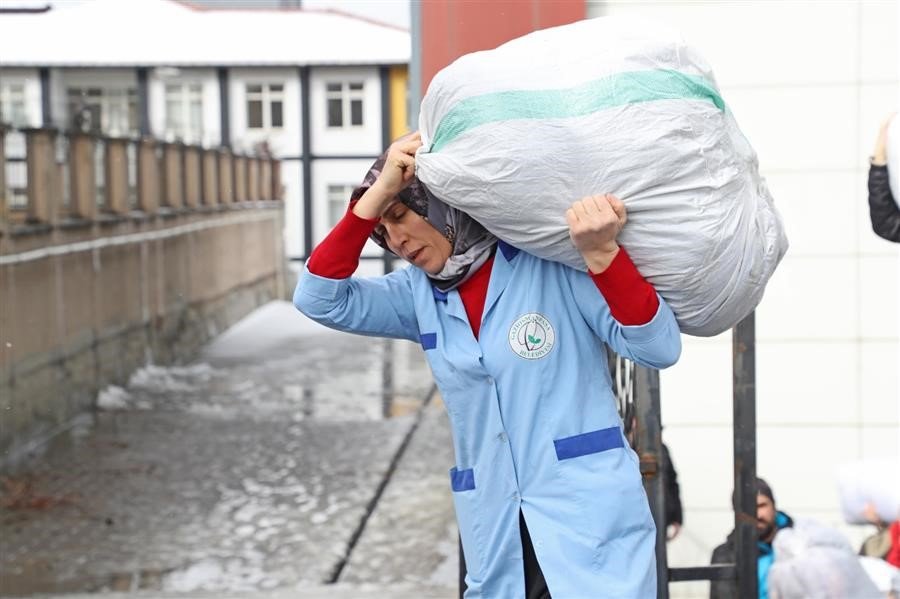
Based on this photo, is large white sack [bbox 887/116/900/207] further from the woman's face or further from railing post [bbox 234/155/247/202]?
railing post [bbox 234/155/247/202]

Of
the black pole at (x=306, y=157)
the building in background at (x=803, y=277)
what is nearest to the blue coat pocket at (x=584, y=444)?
the building in background at (x=803, y=277)

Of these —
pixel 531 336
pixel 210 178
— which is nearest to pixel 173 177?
pixel 210 178

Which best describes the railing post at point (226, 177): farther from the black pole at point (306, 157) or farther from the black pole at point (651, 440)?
the black pole at point (651, 440)

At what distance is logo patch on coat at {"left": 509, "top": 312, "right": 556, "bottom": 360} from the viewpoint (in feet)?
7.72

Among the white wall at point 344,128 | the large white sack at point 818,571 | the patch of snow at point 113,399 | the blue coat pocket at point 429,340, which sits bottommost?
the patch of snow at point 113,399

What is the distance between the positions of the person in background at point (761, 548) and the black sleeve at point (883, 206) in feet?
2.70

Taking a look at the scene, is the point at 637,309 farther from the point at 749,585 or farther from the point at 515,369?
the point at 749,585

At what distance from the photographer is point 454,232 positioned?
2.41 metres

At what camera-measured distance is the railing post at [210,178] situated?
2461cm

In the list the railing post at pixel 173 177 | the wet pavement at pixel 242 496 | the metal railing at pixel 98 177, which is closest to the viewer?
the wet pavement at pixel 242 496

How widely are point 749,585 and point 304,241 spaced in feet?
102

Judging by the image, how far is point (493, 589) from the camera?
244 cm

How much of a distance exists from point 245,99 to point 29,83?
5605 mm

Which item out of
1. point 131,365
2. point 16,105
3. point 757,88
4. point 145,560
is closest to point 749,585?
point 757,88
